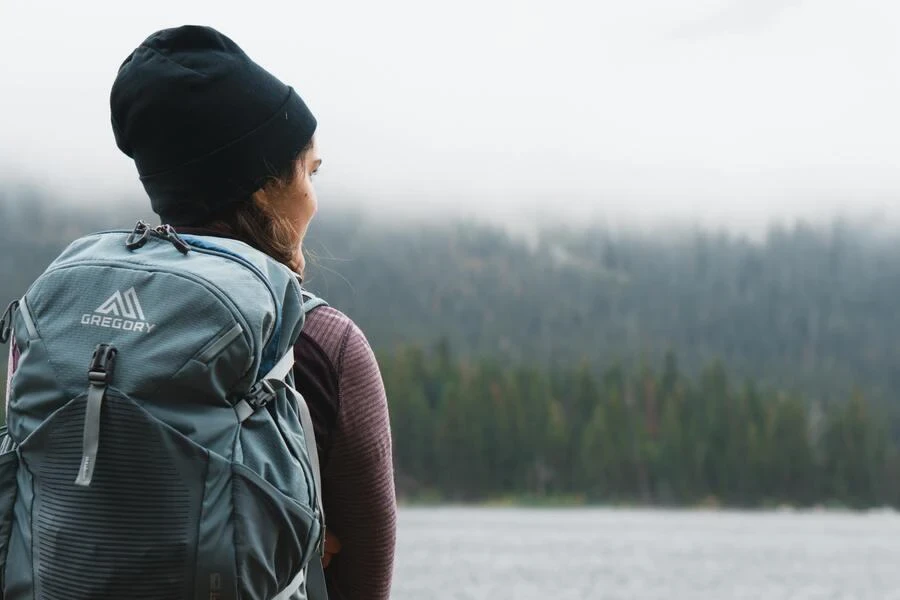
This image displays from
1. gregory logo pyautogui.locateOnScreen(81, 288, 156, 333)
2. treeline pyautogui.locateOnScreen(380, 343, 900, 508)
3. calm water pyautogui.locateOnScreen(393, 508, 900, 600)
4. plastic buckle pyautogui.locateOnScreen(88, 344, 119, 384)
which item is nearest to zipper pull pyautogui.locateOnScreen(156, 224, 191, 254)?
gregory logo pyautogui.locateOnScreen(81, 288, 156, 333)

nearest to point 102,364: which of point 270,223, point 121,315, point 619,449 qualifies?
point 121,315

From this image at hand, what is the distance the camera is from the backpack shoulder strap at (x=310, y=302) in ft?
7.78

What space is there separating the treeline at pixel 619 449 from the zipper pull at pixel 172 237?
380 ft

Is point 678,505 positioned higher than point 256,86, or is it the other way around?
point 256,86

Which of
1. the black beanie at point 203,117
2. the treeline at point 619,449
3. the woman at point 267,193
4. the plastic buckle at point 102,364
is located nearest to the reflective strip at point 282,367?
the woman at point 267,193

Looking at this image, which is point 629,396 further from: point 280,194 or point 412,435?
point 280,194

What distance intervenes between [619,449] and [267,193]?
410 feet

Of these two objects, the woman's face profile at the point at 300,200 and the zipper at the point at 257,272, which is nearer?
the zipper at the point at 257,272

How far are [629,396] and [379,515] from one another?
142 m

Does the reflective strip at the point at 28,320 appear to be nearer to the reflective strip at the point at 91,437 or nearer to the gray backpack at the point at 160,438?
the gray backpack at the point at 160,438

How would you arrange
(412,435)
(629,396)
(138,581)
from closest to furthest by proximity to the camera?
1. (138,581)
2. (412,435)
3. (629,396)

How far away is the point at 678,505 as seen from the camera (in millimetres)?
127062

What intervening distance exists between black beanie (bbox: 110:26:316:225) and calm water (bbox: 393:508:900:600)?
1219 inches

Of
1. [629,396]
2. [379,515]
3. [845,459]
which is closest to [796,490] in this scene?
[845,459]
